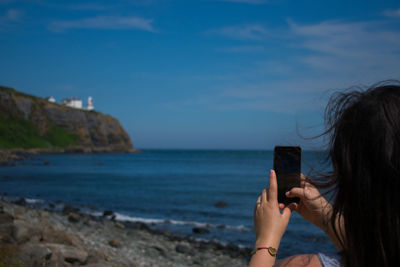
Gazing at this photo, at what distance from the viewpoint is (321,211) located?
5.95 ft

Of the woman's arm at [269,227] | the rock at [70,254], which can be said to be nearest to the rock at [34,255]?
the rock at [70,254]

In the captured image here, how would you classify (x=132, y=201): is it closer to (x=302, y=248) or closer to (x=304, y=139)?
(x=302, y=248)

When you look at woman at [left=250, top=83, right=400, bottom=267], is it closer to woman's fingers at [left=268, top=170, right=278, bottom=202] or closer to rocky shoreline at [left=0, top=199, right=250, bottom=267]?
woman's fingers at [left=268, top=170, right=278, bottom=202]

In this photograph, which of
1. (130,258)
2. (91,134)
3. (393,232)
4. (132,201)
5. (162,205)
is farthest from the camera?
(91,134)

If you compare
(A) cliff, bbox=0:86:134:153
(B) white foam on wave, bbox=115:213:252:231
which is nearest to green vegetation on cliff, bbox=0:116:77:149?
(A) cliff, bbox=0:86:134:153

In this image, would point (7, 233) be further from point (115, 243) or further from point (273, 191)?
point (273, 191)

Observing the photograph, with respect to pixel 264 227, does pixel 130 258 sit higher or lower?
lower

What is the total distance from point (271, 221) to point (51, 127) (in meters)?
124

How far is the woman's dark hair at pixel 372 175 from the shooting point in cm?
121

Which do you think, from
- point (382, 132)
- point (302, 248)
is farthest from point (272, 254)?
point (302, 248)

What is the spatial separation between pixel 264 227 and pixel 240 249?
12.0 metres

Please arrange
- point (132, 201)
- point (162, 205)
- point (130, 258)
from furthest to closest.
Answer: point (132, 201), point (162, 205), point (130, 258)

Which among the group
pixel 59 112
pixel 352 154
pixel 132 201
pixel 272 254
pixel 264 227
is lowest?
pixel 132 201

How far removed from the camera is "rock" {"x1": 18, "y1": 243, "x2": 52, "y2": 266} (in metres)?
5.55
